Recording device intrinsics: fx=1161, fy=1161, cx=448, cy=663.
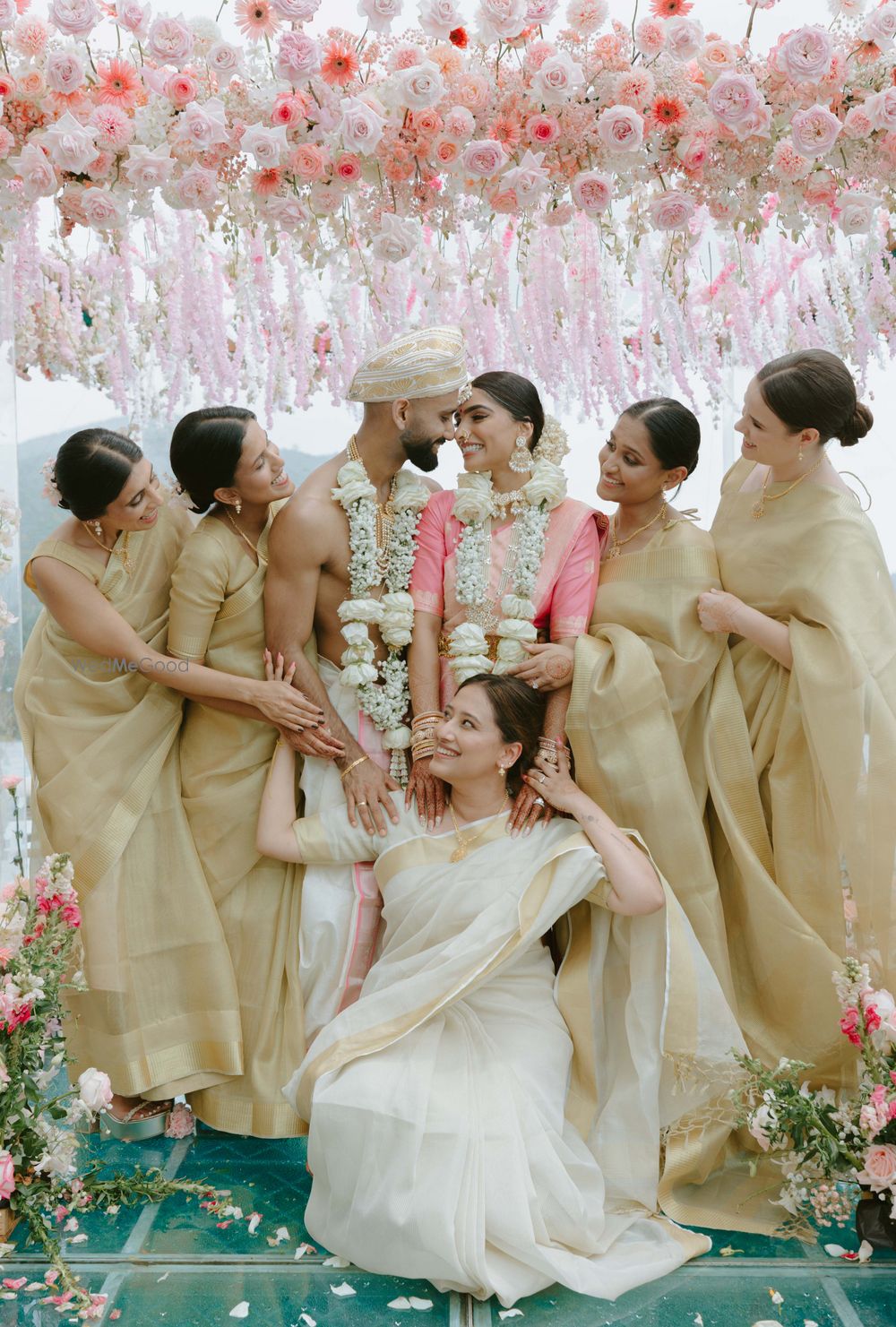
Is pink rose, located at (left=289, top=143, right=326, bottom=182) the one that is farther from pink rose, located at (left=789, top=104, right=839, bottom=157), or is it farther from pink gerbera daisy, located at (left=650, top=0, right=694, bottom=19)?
pink rose, located at (left=789, top=104, right=839, bottom=157)

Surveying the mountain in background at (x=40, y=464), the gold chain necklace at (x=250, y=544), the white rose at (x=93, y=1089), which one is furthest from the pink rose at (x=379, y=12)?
the white rose at (x=93, y=1089)

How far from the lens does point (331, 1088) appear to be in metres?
Answer: 2.71

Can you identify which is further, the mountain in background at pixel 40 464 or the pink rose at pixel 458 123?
the mountain in background at pixel 40 464

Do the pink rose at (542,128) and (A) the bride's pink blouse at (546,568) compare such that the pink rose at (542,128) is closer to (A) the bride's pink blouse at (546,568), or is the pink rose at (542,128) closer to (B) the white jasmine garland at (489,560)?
(B) the white jasmine garland at (489,560)

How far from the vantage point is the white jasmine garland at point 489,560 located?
3217 mm

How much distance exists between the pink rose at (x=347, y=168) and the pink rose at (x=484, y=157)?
297 millimetres

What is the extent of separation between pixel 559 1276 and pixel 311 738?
148 centimetres

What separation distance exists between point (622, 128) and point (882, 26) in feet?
2.43

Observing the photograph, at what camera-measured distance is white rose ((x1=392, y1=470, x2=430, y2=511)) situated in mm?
3357

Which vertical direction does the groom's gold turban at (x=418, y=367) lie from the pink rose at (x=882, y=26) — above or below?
below

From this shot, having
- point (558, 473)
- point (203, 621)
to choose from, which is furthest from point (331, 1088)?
point (558, 473)

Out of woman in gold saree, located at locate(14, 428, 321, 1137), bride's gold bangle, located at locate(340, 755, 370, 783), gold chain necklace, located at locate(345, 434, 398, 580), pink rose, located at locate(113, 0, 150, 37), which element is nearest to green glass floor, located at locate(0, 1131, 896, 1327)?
woman in gold saree, located at locate(14, 428, 321, 1137)

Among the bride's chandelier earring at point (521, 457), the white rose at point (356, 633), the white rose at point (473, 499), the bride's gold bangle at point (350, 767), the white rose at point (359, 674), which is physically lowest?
the bride's gold bangle at point (350, 767)

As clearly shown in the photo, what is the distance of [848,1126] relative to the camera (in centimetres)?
278
